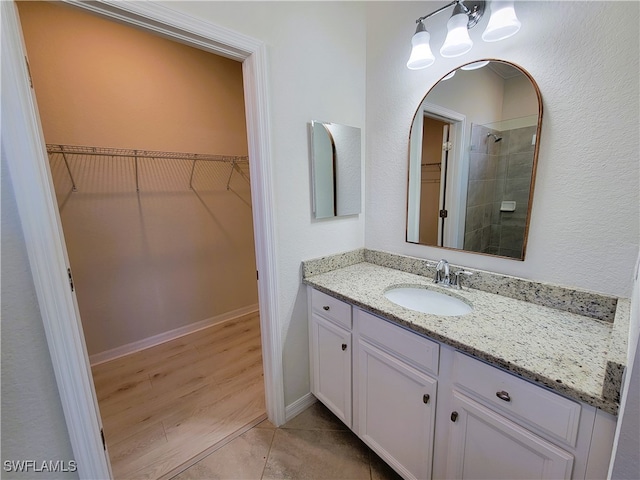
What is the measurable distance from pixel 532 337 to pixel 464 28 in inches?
50.9

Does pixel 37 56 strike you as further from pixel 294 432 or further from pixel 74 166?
pixel 294 432

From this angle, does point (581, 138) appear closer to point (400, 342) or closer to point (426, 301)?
point (426, 301)

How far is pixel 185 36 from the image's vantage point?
1.12 m

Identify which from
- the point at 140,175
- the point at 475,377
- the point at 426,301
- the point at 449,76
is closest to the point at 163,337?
the point at 140,175

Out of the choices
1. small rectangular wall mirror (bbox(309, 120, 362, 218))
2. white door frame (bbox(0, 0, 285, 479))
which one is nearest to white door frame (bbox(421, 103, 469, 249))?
small rectangular wall mirror (bbox(309, 120, 362, 218))

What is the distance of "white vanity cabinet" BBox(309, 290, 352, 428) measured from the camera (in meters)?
1.40

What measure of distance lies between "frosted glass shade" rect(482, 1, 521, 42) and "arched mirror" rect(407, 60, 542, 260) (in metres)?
0.14

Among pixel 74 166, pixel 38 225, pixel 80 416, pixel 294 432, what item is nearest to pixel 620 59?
pixel 38 225

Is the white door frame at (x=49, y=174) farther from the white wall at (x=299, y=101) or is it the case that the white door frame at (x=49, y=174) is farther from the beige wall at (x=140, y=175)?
the beige wall at (x=140, y=175)

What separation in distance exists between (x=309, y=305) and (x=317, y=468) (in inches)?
32.0

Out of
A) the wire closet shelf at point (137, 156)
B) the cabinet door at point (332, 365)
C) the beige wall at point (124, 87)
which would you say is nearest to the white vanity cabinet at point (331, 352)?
the cabinet door at point (332, 365)

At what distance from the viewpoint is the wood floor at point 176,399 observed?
4.81ft

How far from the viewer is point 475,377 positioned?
0.90m

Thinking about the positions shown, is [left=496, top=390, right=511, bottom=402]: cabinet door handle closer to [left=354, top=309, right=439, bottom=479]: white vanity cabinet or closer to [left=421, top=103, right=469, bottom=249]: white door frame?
[left=354, top=309, right=439, bottom=479]: white vanity cabinet
